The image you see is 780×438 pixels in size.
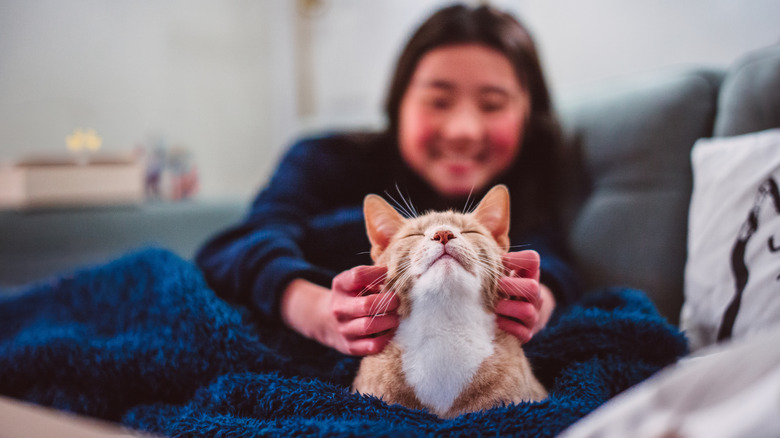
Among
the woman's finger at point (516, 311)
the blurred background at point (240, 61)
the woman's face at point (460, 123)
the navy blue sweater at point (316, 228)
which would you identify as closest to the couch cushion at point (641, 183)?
the navy blue sweater at point (316, 228)

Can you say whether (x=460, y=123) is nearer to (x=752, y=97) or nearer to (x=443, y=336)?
(x=443, y=336)

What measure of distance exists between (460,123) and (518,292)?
231mm

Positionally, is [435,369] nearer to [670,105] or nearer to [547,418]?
[547,418]

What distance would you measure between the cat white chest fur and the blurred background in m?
0.90

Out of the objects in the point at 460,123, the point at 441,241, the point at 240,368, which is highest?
the point at 460,123

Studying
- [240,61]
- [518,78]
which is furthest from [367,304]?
[240,61]

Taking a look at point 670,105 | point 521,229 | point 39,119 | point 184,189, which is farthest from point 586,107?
point 39,119

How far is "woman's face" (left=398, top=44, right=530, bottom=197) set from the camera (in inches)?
21.7

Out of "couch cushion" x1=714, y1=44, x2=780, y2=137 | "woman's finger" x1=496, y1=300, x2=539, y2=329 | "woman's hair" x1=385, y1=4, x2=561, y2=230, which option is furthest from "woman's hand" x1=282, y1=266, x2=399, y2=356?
"couch cushion" x1=714, y1=44, x2=780, y2=137

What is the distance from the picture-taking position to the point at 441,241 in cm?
42

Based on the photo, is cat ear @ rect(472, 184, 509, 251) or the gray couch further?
the gray couch

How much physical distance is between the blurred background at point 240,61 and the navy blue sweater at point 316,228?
1.25 feet

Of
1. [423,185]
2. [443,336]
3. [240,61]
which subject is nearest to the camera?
[443,336]

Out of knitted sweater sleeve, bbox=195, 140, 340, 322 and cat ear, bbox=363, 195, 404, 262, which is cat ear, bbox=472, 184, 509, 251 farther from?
knitted sweater sleeve, bbox=195, 140, 340, 322
